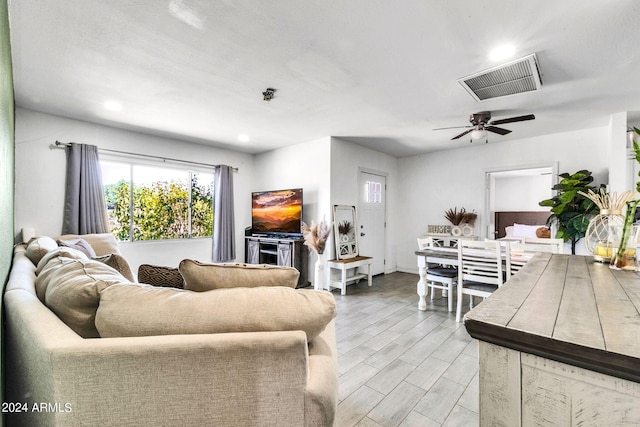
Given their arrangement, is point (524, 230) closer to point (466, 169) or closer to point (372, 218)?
point (466, 169)

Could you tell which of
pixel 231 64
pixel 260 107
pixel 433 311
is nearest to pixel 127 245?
pixel 260 107

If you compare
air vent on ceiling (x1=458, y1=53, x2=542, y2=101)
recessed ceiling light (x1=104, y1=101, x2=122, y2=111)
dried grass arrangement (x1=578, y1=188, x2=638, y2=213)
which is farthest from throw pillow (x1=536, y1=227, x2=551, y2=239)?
recessed ceiling light (x1=104, y1=101, x2=122, y2=111)

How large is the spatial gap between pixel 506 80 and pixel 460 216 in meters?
2.94

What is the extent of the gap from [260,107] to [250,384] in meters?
2.95

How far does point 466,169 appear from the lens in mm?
5020

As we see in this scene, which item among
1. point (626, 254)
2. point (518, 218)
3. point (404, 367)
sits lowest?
point (404, 367)

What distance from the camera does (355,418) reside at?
5.14 ft

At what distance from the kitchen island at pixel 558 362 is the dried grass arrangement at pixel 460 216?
425 cm

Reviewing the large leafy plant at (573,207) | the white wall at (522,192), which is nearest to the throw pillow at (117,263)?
the large leafy plant at (573,207)

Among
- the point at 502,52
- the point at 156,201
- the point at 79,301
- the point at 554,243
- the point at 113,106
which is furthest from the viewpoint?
the point at 156,201

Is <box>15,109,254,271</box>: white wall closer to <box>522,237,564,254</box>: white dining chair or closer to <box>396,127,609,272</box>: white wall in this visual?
<box>396,127,609,272</box>: white wall

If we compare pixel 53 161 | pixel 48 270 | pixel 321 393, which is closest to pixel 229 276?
pixel 321 393

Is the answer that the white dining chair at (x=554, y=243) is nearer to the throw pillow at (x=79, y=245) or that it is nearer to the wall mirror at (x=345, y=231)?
the wall mirror at (x=345, y=231)

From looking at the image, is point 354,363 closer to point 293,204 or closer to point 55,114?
point 293,204
